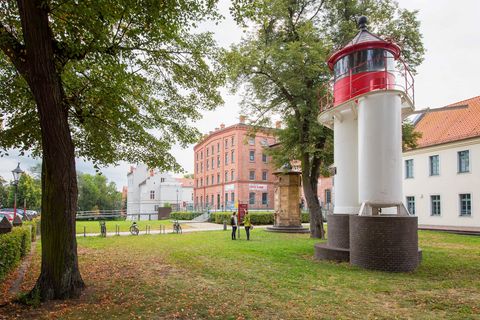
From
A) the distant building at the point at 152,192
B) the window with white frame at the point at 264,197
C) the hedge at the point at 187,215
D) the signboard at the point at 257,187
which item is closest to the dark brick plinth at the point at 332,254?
the hedge at the point at 187,215

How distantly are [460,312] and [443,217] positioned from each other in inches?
943

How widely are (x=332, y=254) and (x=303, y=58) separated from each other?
9.61 metres

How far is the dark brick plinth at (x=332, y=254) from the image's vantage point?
12297 mm

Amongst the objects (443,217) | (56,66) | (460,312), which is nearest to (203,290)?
(460,312)

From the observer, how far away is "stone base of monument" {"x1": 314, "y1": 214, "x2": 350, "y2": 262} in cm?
1248

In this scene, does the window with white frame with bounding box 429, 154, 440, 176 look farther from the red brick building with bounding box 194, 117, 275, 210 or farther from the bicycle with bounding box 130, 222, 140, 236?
the red brick building with bounding box 194, 117, 275, 210

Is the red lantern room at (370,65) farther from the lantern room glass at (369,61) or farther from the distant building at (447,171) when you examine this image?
the distant building at (447,171)

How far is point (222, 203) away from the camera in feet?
196

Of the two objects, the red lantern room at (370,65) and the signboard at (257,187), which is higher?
the red lantern room at (370,65)

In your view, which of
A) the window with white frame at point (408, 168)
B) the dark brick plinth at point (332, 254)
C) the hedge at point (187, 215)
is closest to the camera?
the dark brick plinth at point (332, 254)

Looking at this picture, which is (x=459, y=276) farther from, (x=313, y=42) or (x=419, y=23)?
(x=419, y=23)

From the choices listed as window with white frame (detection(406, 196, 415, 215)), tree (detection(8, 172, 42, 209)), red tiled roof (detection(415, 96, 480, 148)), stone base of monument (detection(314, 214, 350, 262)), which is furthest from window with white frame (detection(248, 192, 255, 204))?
stone base of monument (detection(314, 214, 350, 262))

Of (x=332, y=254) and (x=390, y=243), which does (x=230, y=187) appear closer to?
(x=332, y=254)

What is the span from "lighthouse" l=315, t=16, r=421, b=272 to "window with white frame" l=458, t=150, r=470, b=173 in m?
16.7
